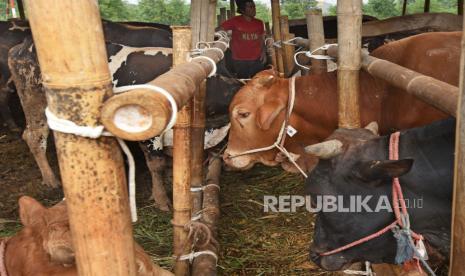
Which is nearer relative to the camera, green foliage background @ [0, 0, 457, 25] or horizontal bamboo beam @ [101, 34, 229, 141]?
horizontal bamboo beam @ [101, 34, 229, 141]

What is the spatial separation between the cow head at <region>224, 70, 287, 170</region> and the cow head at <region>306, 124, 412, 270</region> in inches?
59.3

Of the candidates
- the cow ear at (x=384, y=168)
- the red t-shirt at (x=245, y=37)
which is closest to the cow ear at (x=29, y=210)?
the cow ear at (x=384, y=168)

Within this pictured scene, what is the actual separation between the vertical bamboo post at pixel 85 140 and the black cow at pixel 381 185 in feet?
3.56

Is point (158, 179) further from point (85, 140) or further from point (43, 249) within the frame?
point (85, 140)

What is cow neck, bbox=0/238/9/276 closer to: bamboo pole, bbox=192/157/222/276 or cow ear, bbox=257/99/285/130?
Result: bamboo pole, bbox=192/157/222/276

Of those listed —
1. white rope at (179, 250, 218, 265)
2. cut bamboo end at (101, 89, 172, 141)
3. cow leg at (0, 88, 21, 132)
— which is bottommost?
white rope at (179, 250, 218, 265)

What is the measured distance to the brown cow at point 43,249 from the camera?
153cm

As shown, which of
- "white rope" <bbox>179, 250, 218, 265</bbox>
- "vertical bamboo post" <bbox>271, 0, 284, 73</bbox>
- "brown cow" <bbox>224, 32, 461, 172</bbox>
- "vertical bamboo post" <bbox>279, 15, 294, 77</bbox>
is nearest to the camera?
"white rope" <bbox>179, 250, 218, 265</bbox>

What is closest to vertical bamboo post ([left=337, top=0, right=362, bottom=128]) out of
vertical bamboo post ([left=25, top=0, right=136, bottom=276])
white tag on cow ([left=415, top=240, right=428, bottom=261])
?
white tag on cow ([left=415, top=240, right=428, bottom=261])

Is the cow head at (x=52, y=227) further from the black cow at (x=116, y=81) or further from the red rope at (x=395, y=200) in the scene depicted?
the black cow at (x=116, y=81)

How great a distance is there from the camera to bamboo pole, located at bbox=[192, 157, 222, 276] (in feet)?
9.60

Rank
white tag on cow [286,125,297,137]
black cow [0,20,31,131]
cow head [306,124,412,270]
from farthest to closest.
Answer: black cow [0,20,31,131]
white tag on cow [286,125,297,137]
cow head [306,124,412,270]

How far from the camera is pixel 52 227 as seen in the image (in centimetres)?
162

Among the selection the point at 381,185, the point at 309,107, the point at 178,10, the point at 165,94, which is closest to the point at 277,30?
the point at 309,107
